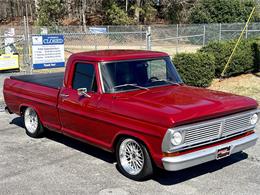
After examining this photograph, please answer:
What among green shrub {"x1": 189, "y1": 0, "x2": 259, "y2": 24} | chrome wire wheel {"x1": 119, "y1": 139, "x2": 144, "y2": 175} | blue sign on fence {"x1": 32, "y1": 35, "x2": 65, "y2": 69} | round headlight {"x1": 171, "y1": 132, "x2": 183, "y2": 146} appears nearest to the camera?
round headlight {"x1": 171, "y1": 132, "x2": 183, "y2": 146}

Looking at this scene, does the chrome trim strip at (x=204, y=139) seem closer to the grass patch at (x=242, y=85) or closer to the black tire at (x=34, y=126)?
the black tire at (x=34, y=126)

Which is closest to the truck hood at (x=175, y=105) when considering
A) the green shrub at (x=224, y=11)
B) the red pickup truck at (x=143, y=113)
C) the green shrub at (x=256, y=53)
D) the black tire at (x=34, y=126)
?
the red pickup truck at (x=143, y=113)

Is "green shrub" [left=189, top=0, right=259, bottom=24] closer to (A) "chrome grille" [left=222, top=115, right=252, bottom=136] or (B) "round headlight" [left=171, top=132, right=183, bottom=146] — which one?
(A) "chrome grille" [left=222, top=115, right=252, bottom=136]

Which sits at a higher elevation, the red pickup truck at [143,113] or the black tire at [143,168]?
the red pickup truck at [143,113]

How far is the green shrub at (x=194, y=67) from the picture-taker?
1212cm

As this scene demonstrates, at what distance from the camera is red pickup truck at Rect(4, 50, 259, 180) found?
4953mm

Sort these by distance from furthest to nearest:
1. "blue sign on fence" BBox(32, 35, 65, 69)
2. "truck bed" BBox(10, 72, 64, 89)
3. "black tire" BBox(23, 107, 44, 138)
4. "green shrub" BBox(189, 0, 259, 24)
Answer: "green shrub" BBox(189, 0, 259, 24)
"blue sign on fence" BBox(32, 35, 65, 69)
"black tire" BBox(23, 107, 44, 138)
"truck bed" BBox(10, 72, 64, 89)

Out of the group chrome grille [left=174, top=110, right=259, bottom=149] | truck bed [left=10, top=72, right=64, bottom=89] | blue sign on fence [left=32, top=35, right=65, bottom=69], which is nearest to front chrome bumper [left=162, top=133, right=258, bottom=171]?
chrome grille [left=174, top=110, right=259, bottom=149]

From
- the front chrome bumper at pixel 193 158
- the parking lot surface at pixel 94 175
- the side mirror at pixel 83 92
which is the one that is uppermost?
the side mirror at pixel 83 92

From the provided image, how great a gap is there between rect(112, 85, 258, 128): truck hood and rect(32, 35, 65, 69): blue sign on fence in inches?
269

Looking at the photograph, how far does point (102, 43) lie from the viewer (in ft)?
115

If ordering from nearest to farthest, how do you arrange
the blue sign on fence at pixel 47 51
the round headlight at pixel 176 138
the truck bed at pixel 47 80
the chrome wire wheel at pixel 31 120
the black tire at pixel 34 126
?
the round headlight at pixel 176 138 → the truck bed at pixel 47 80 → the black tire at pixel 34 126 → the chrome wire wheel at pixel 31 120 → the blue sign on fence at pixel 47 51

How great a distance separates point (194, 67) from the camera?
12125 millimetres

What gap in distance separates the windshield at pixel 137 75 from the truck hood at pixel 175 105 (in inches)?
5.6
